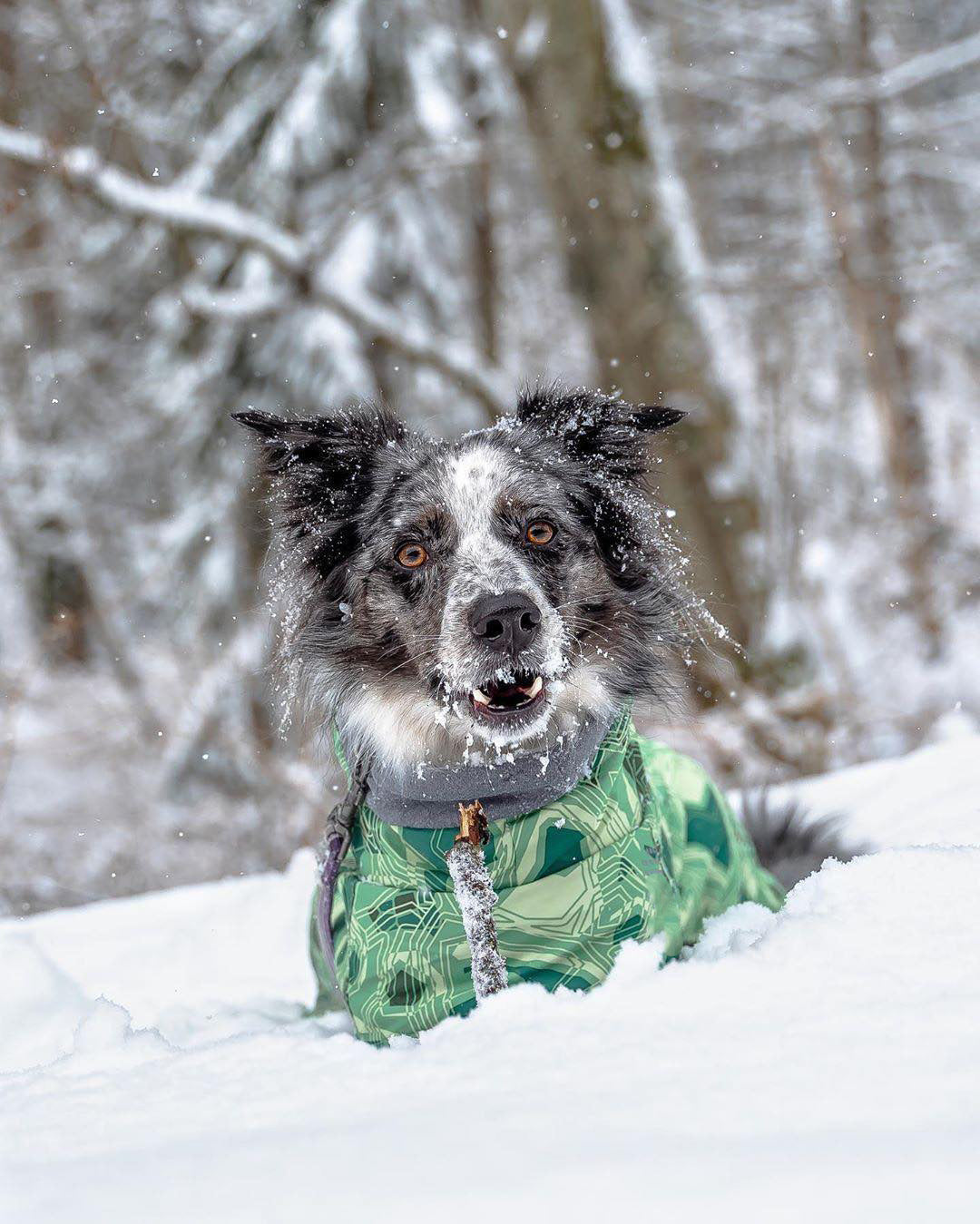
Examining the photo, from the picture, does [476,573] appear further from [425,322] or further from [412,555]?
[425,322]

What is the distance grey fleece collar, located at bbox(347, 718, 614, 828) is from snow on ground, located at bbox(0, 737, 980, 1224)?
514 mm

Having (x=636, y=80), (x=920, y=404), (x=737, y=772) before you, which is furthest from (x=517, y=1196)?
(x=920, y=404)

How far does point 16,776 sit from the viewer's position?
41.0 feet

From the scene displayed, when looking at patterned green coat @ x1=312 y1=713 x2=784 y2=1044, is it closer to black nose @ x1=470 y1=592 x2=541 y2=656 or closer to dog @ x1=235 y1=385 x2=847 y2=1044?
dog @ x1=235 y1=385 x2=847 y2=1044

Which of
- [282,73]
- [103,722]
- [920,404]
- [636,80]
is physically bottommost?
[103,722]

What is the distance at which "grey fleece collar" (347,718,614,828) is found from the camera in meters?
2.85

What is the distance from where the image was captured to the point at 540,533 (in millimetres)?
3395

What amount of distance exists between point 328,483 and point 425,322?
308 inches

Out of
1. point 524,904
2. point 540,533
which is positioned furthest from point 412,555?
point 524,904

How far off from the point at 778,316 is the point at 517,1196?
10255 mm

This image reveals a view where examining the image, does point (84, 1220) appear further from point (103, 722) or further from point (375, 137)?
point (375, 137)

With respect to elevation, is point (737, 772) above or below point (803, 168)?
below

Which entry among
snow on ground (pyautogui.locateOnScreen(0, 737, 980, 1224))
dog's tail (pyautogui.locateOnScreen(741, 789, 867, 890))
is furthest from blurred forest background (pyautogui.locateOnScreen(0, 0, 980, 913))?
snow on ground (pyautogui.locateOnScreen(0, 737, 980, 1224))

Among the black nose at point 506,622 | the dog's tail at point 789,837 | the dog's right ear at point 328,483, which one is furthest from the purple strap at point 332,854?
the dog's tail at point 789,837
